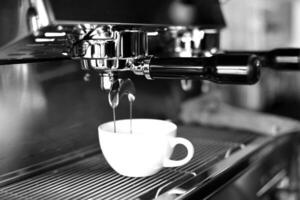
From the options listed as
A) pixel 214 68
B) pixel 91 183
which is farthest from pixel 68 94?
pixel 214 68

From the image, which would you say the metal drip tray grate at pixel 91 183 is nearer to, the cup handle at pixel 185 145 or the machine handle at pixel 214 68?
the cup handle at pixel 185 145

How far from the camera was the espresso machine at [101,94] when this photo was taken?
0.57 m

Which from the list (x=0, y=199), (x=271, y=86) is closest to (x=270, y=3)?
(x=271, y=86)

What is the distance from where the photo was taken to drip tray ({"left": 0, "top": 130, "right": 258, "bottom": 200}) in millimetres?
617

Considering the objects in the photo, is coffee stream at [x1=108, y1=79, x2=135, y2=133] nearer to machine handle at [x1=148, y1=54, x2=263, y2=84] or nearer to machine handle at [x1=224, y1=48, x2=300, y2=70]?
machine handle at [x1=148, y1=54, x2=263, y2=84]

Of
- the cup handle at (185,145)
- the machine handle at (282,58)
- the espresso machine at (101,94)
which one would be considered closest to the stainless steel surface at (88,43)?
the espresso machine at (101,94)

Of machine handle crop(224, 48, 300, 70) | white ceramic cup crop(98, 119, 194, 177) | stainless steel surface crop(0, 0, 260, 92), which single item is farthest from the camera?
machine handle crop(224, 48, 300, 70)

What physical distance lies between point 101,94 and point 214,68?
377 millimetres

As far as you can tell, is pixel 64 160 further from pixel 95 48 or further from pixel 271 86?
pixel 271 86

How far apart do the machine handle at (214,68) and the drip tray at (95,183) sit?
6.5 inches

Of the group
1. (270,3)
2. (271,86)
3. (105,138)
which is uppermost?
(270,3)

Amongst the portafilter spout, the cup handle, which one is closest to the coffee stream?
the portafilter spout

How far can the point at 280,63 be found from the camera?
90 centimetres

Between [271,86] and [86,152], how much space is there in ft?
5.63
